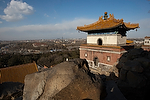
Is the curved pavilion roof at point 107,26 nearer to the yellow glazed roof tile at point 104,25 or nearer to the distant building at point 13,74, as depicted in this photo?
the yellow glazed roof tile at point 104,25

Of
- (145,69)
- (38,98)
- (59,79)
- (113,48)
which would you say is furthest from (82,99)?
(113,48)

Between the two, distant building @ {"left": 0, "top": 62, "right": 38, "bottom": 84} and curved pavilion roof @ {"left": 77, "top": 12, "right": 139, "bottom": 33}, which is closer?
curved pavilion roof @ {"left": 77, "top": 12, "right": 139, "bottom": 33}

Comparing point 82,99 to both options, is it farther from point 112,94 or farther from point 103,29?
point 103,29

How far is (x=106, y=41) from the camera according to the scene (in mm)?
10961

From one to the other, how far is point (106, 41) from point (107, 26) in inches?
65.4

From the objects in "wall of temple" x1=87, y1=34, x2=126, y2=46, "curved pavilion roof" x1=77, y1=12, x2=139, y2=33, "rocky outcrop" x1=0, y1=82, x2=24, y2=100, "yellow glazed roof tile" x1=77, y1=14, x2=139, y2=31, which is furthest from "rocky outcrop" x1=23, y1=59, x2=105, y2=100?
"wall of temple" x1=87, y1=34, x2=126, y2=46

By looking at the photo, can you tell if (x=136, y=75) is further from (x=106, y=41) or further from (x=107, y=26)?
(x=107, y=26)

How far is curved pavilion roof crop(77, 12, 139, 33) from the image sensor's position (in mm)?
9914

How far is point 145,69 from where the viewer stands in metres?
4.90

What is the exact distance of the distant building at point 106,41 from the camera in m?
9.98

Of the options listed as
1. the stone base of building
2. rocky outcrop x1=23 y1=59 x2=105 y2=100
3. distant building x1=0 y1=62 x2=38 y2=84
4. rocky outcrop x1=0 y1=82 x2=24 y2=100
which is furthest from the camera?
distant building x1=0 y1=62 x2=38 y2=84

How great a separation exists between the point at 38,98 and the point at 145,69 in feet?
17.1

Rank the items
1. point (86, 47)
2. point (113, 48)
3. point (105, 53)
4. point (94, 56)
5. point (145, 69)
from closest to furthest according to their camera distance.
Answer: point (145, 69), point (113, 48), point (105, 53), point (94, 56), point (86, 47)

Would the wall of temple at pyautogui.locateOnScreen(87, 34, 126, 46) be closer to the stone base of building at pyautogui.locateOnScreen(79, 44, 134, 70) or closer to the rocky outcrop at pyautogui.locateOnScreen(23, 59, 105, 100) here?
the stone base of building at pyautogui.locateOnScreen(79, 44, 134, 70)
